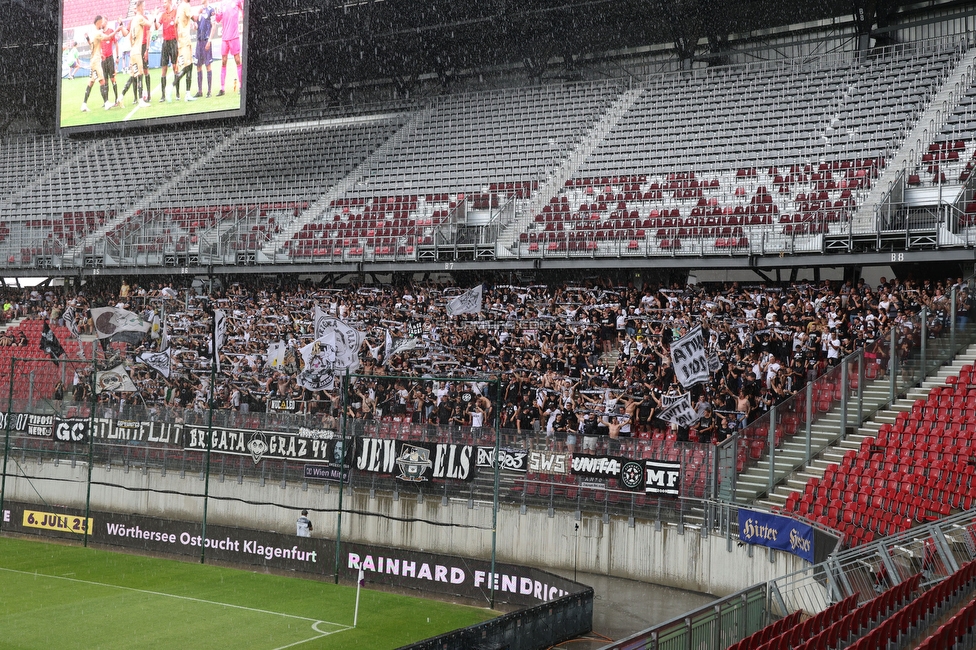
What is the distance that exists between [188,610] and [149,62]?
26730 mm

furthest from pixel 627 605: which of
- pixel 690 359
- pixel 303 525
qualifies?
Answer: pixel 303 525

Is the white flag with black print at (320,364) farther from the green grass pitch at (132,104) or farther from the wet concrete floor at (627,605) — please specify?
the green grass pitch at (132,104)

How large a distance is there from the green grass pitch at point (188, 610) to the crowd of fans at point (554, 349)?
3715 millimetres

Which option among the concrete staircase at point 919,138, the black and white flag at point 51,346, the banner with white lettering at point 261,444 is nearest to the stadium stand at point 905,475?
the concrete staircase at point 919,138

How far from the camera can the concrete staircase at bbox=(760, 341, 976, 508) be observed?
63.1 feet

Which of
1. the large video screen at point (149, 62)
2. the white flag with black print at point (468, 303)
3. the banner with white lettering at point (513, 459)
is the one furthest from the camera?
the large video screen at point (149, 62)

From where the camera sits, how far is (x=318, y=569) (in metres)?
19.5

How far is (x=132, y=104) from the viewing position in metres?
38.5

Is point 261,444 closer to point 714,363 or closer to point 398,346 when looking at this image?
point 398,346

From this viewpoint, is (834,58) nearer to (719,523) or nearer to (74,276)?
(719,523)

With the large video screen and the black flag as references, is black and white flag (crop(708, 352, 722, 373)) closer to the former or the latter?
the black flag

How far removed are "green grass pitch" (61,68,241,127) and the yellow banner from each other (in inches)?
680

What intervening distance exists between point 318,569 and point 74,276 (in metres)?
24.3

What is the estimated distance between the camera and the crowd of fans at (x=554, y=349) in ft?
70.0
